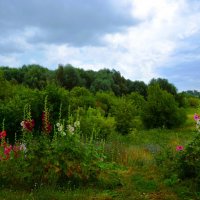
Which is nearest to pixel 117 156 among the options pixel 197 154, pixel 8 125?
pixel 197 154

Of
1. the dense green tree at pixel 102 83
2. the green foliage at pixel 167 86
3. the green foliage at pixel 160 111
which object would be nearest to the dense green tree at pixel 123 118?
the green foliage at pixel 160 111

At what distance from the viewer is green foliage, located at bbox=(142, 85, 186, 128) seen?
34.8 meters

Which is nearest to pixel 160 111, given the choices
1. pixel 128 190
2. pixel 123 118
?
pixel 123 118

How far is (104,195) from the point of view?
6.84 metres

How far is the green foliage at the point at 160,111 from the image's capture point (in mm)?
34844

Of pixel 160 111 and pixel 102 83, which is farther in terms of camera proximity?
pixel 102 83

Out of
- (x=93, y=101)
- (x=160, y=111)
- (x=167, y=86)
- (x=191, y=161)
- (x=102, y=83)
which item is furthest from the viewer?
(x=102, y=83)

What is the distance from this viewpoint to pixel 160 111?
34.9 metres

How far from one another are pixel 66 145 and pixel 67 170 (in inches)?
19.2

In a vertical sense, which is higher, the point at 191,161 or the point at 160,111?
the point at 160,111

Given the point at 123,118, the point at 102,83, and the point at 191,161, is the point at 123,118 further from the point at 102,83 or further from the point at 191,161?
the point at 102,83

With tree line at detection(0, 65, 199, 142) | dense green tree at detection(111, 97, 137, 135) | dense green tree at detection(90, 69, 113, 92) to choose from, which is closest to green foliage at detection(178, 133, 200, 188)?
tree line at detection(0, 65, 199, 142)

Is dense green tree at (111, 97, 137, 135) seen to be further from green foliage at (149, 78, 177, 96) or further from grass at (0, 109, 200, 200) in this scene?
green foliage at (149, 78, 177, 96)

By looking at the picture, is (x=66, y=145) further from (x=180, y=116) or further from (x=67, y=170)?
(x=180, y=116)
